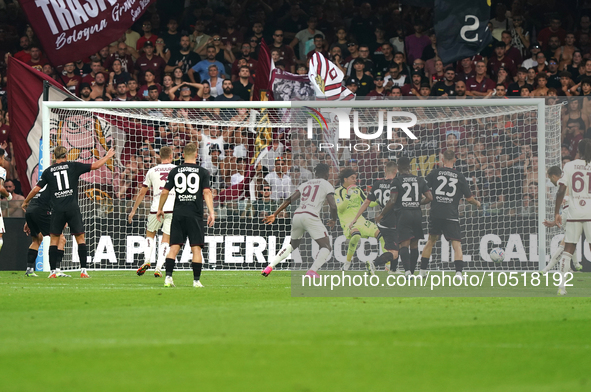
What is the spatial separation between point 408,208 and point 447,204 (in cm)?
69

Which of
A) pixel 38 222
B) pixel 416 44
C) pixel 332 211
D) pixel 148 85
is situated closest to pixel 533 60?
pixel 416 44

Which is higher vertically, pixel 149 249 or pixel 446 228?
pixel 446 228

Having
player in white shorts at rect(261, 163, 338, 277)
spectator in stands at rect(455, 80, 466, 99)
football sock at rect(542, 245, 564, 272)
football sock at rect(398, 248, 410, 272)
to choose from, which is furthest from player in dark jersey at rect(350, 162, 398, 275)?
spectator in stands at rect(455, 80, 466, 99)

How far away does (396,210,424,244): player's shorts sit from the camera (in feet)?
39.9

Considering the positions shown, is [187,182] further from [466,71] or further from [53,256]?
[466,71]

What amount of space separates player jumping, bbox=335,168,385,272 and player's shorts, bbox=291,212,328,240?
0.80 metres

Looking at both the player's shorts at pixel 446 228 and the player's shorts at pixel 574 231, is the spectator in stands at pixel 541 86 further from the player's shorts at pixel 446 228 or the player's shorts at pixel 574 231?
the player's shorts at pixel 574 231

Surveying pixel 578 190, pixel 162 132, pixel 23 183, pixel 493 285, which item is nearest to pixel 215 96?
pixel 162 132

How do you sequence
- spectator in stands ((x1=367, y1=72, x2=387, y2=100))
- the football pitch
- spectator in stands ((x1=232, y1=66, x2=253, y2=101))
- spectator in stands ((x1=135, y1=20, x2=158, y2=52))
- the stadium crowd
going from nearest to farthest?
the football pitch → the stadium crowd → spectator in stands ((x1=367, y1=72, x2=387, y2=100)) → spectator in stands ((x1=232, y1=66, x2=253, y2=101)) → spectator in stands ((x1=135, y1=20, x2=158, y2=52))

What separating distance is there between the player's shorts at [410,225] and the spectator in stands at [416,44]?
7.54 m

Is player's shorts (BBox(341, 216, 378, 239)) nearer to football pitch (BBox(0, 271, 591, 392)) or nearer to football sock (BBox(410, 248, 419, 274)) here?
football sock (BBox(410, 248, 419, 274))

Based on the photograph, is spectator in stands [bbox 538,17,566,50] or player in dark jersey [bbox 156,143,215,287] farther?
spectator in stands [bbox 538,17,566,50]

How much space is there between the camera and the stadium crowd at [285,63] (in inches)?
631

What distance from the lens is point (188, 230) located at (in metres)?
10.7
